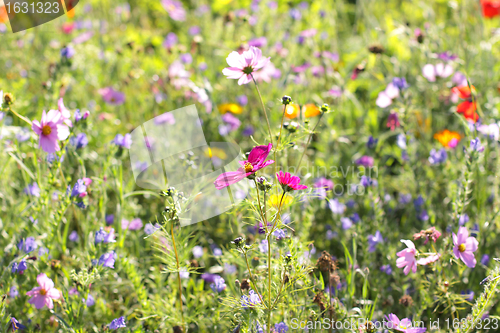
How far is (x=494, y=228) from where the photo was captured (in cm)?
134

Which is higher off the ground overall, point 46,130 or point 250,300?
point 46,130

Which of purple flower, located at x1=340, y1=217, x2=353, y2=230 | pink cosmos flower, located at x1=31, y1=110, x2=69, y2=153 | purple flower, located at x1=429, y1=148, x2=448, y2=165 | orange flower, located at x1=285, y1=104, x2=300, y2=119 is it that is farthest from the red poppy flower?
pink cosmos flower, located at x1=31, y1=110, x2=69, y2=153

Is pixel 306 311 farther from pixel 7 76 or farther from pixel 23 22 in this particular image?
pixel 23 22

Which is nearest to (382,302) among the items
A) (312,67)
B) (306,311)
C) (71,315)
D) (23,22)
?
(306,311)

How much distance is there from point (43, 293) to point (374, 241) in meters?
1.01

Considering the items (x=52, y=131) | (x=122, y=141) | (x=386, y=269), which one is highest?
(x=52, y=131)

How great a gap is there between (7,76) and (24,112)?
0.63 m

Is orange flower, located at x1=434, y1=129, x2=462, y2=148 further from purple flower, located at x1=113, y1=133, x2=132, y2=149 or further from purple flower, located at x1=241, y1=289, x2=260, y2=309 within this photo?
purple flower, located at x1=113, y1=133, x2=132, y2=149

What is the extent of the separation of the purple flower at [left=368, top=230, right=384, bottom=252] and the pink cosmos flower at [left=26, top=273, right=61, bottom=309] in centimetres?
96

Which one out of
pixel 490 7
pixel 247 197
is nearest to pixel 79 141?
pixel 247 197

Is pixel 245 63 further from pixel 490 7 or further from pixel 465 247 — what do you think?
pixel 490 7

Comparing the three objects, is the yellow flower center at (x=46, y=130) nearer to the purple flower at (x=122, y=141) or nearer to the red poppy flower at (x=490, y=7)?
the purple flower at (x=122, y=141)

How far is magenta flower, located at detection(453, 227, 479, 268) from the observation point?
99 cm

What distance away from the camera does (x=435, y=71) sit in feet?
5.61
